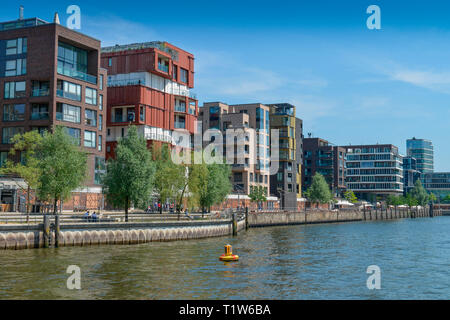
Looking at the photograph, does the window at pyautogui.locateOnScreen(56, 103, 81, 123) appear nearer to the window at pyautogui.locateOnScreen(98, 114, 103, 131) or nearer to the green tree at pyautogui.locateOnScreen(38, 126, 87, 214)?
the window at pyautogui.locateOnScreen(98, 114, 103, 131)

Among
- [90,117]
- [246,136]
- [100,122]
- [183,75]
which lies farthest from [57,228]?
[246,136]

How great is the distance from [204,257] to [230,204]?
75146 mm

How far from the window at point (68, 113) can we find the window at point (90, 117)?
5.73ft

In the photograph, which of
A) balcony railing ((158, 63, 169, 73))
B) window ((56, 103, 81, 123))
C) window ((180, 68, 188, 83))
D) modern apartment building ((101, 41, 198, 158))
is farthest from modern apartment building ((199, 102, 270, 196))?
window ((56, 103, 81, 123))

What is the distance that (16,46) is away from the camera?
261 ft

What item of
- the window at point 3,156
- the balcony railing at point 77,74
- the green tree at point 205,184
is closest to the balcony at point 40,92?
the balcony railing at point 77,74

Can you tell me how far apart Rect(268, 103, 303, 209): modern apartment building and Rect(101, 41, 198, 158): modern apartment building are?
4934 cm

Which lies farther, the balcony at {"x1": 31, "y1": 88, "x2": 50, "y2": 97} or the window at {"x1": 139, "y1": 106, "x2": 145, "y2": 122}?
the window at {"x1": 139, "y1": 106, "x2": 145, "y2": 122}

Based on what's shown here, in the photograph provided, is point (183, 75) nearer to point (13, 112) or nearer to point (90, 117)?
point (90, 117)

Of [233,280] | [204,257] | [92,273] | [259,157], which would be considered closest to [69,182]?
[204,257]

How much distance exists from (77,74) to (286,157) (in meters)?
78.4

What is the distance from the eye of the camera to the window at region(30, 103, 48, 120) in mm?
76938

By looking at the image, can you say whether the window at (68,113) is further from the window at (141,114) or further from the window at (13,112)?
the window at (141,114)
